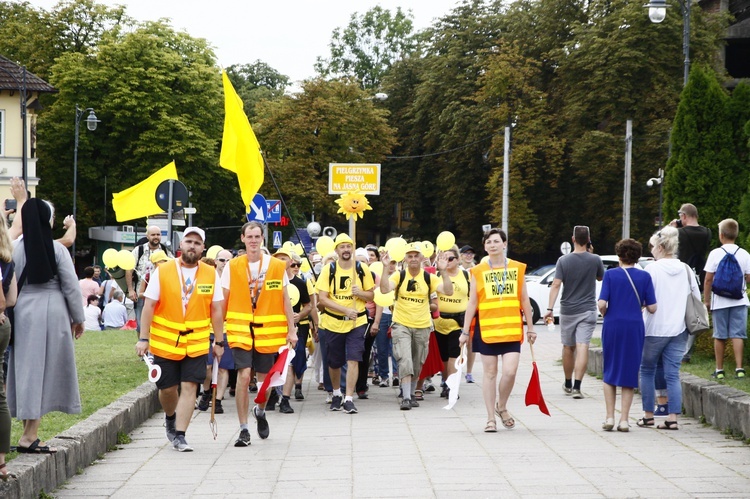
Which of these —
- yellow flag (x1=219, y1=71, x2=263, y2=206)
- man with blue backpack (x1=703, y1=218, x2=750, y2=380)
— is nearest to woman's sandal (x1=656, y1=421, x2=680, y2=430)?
man with blue backpack (x1=703, y1=218, x2=750, y2=380)

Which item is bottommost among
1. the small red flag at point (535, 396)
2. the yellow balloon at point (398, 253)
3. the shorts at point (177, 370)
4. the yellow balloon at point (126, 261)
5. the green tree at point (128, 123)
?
the small red flag at point (535, 396)

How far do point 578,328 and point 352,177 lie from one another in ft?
36.1

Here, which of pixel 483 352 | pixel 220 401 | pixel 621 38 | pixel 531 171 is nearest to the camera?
pixel 483 352

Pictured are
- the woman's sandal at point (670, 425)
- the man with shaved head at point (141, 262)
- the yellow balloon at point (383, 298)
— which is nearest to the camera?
the woman's sandal at point (670, 425)

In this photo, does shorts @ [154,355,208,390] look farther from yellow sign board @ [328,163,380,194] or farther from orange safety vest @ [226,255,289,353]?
yellow sign board @ [328,163,380,194]

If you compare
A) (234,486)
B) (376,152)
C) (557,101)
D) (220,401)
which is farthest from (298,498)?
(376,152)

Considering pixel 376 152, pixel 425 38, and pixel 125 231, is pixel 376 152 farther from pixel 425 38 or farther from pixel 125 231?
pixel 125 231

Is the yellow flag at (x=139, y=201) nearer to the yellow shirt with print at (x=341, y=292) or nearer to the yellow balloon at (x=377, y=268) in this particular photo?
the yellow balloon at (x=377, y=268)

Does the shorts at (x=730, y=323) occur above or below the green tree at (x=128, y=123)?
below

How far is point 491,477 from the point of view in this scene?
7836 mm

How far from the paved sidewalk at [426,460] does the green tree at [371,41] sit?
64.1 m

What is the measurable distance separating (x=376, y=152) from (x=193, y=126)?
8.55m

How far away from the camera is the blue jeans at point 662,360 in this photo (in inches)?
405

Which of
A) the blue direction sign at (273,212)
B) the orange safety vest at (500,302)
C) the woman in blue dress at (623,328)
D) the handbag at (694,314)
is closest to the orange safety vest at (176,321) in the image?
the orange safety vest at (500,302)
